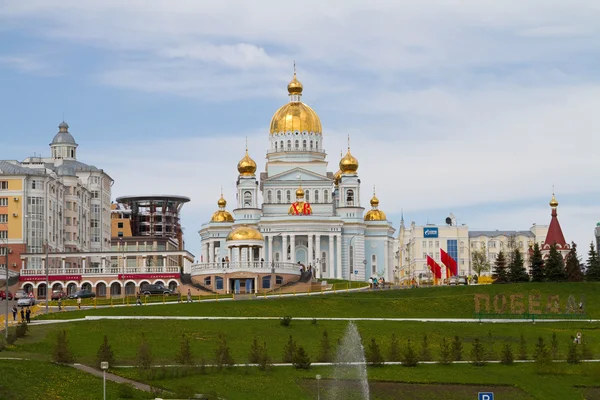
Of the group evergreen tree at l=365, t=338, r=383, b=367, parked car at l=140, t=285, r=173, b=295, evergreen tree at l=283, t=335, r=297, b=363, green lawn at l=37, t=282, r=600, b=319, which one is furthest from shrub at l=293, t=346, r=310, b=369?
parked car at l=140, t=285, r=173, b=295

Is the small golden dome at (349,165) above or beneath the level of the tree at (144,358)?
above

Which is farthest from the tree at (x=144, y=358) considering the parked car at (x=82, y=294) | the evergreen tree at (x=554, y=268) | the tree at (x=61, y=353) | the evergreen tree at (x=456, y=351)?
the evergreen tree at (x=554, y=268)

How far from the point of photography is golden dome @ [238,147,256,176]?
14638 cm

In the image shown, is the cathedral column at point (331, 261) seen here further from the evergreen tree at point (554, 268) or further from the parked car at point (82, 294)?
the evergreen tree at point (554, 268)

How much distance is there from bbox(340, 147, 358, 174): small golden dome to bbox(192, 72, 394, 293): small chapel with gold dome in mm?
107

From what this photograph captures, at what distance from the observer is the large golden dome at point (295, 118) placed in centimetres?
14638

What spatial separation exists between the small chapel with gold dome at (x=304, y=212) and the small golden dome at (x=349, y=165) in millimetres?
107

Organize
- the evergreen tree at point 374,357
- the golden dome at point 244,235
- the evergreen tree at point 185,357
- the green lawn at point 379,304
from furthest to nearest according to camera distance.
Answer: the golden dome at point 244,235
the green lawn at point 379,304
the evergreen tree at point 374,357
the evergreen tree at point 185,357

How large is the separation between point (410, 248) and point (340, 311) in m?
100

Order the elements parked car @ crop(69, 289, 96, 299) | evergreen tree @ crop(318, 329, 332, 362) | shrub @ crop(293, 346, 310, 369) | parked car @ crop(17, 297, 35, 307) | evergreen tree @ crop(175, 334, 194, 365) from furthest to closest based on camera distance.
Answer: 1. parked car @ crop(69, 289, 96, 299)
2. parked car @ crop(17, 297, 35, 307)
3. evergreen tree @ crop(318, 329, 332, 362)
4. shrub @ crop(293, 346, 310, 369)
5. evergreen tree @ crop(175, 334, 194, 365)

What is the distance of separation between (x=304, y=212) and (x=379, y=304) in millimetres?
44335

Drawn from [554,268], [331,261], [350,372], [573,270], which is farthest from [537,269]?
[350,372]

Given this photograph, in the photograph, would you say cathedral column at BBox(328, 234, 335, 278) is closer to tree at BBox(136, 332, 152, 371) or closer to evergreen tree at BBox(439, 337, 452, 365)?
evergreen tree at BBox(439, 337, 452, 365)

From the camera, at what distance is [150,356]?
62.7 metres
